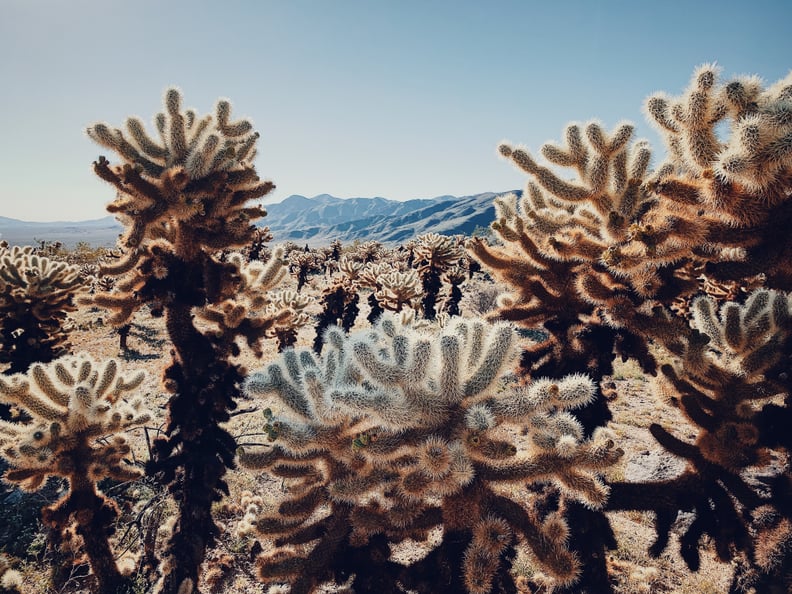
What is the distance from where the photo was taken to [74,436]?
4902 mm

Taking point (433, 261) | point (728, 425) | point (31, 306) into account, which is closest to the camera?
point (728, 425)

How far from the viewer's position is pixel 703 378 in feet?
11.6

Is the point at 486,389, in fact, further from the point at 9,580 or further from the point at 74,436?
the point at 9,580

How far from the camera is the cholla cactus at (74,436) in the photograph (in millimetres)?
4688

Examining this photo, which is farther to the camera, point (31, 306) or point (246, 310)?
point (31, 306)

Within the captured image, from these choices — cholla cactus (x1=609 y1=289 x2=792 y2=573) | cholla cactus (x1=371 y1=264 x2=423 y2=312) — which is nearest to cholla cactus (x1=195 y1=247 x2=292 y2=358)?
cholla cactus (x1=609 y1=289 x2=792 y2=573)

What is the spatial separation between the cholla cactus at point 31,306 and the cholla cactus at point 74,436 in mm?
3766

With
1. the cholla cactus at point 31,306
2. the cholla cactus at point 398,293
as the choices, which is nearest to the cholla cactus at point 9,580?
the cholla cactus at point 31,306

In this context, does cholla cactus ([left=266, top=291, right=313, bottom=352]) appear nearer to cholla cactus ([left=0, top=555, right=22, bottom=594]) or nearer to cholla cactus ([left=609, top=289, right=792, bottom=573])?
cholla cactus ([left=0, top=555, right=22, bottom=594])

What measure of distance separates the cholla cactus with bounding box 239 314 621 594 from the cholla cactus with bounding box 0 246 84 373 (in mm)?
7679

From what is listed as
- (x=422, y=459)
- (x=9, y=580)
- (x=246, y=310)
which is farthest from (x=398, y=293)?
(x=422, y=459)

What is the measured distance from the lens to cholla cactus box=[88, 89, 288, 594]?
5.00m

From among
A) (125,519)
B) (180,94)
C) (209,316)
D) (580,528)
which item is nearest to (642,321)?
(580,528)

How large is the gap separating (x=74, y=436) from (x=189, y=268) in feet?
8.05
